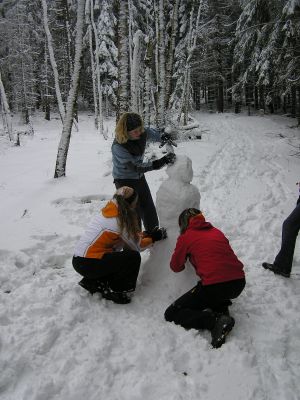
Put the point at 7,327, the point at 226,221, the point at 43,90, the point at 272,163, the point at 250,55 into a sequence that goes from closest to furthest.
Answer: the point at 7,327
the point at 226,221
the point at 272,163
the point at 250,55
the point at 43,90

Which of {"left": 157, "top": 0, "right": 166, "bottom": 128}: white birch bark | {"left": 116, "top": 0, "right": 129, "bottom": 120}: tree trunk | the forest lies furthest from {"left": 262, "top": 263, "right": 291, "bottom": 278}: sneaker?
the forest

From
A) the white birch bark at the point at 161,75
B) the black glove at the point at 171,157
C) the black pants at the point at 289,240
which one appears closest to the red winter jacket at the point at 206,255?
the black glove at the point at 171,157

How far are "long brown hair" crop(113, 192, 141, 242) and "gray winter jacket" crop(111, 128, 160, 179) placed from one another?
0.77m

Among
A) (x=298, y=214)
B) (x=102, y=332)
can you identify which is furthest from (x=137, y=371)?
(x=298, y=214)

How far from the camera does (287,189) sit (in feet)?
27.1

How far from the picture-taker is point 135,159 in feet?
15.3

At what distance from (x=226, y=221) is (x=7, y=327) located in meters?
4.36

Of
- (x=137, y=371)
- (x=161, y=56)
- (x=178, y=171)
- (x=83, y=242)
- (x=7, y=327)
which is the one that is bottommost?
(x=137, y=371)

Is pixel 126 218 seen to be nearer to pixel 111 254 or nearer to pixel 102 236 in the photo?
pixel 102 236

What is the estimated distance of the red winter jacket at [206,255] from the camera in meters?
3.56

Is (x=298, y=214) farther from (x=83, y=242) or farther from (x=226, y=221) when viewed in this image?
(x=83, y=242)

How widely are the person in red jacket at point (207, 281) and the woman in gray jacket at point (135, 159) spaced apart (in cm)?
110

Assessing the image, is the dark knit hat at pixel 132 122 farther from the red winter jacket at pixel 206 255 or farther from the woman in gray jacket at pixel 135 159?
the red winter jacket at pixel 206 255

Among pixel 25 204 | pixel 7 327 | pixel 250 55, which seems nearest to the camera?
pixel 7 327
